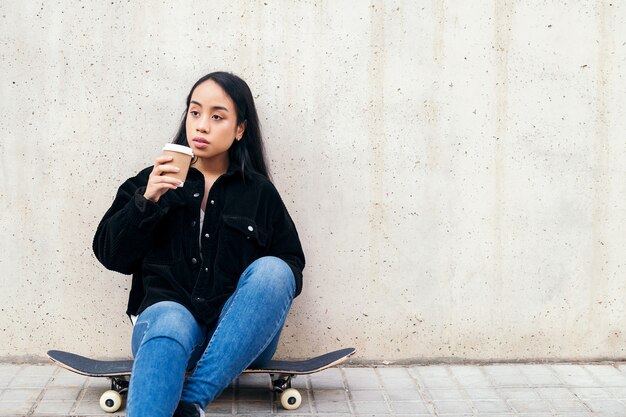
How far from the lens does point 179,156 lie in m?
3.09

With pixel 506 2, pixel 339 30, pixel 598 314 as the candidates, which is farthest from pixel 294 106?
pixel 598 314

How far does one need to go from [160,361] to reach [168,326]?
0.15 metres

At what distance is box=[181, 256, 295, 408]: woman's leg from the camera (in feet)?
10.3

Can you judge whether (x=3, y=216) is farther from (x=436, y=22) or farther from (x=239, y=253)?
(x=436, y=22)

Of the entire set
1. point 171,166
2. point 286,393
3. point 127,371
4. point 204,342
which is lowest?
point 286,393

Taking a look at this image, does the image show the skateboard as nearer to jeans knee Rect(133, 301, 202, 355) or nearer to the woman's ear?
jeans knee Rect(133, 301, 202, 355)

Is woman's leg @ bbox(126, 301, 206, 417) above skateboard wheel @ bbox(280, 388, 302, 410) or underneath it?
above

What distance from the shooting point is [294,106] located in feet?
13.0

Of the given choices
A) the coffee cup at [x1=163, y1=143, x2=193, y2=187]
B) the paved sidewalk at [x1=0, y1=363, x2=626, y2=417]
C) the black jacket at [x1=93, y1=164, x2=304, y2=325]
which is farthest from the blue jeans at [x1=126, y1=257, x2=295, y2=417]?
the coffee cup at [x1=163, y1=143, x2=193, y2=187]

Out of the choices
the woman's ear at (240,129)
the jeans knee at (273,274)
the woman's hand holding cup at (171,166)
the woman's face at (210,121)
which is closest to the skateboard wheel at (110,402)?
the jeans knee at (273,274)

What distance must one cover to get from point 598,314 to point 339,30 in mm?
1749

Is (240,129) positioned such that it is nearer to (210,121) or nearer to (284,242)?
(210,121)

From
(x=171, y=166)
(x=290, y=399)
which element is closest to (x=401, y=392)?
(x=290, y=399)

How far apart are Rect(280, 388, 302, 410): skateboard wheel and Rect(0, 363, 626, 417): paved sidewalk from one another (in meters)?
0.03
